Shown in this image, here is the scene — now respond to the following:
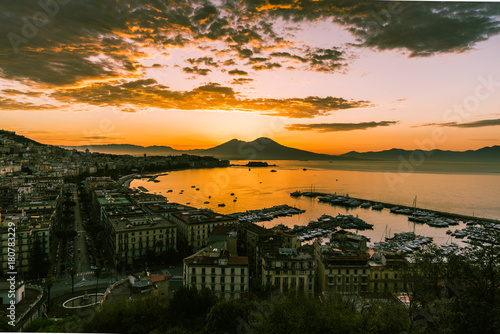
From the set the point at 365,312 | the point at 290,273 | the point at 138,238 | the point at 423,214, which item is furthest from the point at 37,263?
the point at 423,214

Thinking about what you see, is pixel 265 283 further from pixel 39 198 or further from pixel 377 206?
pixel 377 206

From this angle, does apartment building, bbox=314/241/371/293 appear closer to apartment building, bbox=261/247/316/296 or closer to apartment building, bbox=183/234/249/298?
apartment building, bbox=261/247/316/296

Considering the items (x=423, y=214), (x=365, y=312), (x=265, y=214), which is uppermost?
(x=365, y=312)

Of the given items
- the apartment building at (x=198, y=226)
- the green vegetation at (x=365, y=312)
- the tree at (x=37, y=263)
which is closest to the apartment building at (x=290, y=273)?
the green vegetation at (x=365, y=312)

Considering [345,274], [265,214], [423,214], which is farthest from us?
[423,214]

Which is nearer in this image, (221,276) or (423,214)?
(221,276)

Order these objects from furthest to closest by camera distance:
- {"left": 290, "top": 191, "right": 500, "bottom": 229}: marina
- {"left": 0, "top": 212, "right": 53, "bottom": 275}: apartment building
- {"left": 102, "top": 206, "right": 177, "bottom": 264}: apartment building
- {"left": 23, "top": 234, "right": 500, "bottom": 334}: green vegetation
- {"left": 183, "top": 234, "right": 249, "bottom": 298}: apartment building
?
{"left": 290, "top": 191, "right": 500, "bottom": 229}: marina < {"left": 102, "top": 206, "right": 177, "bottom": 264}: apartment building < {"left": 0, "top": 212, "right": 53, "bottom": 275}: apartment building < {"left": 183, "top": 234, "right": 249, "bottom": 298}: apartment building < {"left": 23, "top": 234, "right": 500, "bottom": 334}: green vegetation

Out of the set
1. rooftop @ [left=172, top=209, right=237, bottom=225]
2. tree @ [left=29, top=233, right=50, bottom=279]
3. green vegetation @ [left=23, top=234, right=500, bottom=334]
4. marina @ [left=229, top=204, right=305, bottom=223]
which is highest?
green vegetation @ [left=23, top=234, right=500, bottom=334]

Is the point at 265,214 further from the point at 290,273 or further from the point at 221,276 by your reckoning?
the point at 221,276

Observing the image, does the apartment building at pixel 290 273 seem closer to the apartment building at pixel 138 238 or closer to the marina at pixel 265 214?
the apartment building at pixel 138 238

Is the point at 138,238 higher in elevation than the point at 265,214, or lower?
higher

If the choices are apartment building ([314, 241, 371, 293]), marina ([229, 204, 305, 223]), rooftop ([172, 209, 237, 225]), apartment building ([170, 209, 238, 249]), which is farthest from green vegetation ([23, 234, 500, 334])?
marina ([229, 204, 305, 223])
